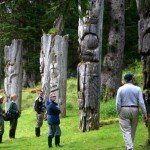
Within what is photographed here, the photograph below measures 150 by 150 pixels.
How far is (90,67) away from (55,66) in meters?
6.37

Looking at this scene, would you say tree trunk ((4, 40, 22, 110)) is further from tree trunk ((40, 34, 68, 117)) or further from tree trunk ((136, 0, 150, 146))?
tree trunk ((136, 0, 150, 146))

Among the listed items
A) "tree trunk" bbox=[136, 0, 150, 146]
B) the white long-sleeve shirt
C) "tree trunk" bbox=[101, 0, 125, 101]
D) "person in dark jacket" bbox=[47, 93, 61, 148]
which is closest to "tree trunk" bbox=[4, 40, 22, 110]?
"tree trunk" bbox=[101, 0, 125, 101]

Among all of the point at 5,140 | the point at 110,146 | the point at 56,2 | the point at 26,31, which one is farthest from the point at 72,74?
the point at 56,2

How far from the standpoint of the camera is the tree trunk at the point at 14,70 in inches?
1033

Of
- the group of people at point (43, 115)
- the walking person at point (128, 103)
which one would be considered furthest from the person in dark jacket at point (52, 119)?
the walking person at point (128, 103)

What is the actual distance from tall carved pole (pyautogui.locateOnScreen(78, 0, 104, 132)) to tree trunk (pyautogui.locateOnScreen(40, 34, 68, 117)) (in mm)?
5634

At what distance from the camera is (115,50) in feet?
77.7

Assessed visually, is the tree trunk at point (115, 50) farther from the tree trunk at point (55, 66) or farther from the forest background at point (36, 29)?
the forest background at point (36, 29)

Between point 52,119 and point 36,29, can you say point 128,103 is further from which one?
point 36,29

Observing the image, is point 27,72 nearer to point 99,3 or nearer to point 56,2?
point 99,3

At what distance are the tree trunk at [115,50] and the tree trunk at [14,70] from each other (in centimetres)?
522

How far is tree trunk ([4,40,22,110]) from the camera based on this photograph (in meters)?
26.2

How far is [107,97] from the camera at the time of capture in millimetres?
24094

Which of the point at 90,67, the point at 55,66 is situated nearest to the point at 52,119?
the point at 90,67
